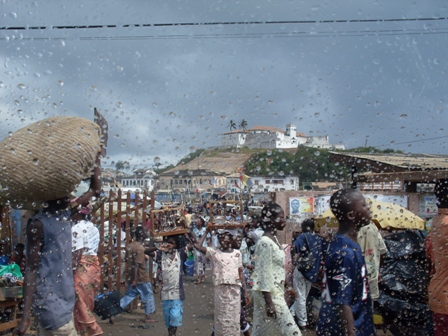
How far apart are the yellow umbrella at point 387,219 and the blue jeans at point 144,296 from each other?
2.63 m

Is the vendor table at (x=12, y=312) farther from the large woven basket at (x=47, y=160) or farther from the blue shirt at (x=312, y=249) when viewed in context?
the blue shirt at (x=312, y=249)

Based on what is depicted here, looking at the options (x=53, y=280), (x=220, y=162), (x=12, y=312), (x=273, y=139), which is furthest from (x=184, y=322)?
(x=53, y=280)

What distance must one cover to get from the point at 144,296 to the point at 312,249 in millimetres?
3382

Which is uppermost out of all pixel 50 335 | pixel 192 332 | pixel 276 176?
pixel 276 176

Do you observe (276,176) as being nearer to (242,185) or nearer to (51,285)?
(242,185)

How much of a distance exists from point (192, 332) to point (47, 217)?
3.63 m

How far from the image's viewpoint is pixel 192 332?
20.0 feet

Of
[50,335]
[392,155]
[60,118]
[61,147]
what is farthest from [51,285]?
[392,155]

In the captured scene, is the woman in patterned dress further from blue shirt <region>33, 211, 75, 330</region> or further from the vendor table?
the vendor table

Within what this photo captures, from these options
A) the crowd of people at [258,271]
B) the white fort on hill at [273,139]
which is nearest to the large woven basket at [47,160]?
the crowd of people at [258,271]

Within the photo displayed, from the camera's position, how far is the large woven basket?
2865mm

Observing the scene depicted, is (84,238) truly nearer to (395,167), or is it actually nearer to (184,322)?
(184,322)

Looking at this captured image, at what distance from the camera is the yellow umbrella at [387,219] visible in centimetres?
605

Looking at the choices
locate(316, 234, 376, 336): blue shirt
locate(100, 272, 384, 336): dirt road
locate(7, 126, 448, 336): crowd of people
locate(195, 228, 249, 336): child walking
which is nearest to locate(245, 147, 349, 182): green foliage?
locate(7, 126, 448, 336): crowd of people
